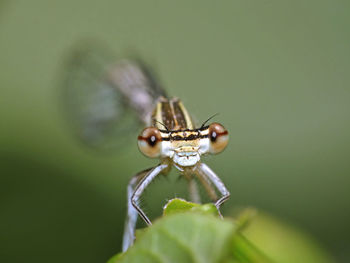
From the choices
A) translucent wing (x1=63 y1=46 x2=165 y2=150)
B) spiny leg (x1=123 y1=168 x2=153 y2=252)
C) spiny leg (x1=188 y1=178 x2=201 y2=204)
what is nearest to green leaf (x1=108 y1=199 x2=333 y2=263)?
spiny leg (x1=123 y1=168 x2=153 y2=252)

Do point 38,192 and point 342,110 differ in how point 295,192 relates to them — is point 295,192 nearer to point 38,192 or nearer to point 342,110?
point 342,110

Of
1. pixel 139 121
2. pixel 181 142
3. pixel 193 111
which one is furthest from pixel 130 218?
pixel 193 111

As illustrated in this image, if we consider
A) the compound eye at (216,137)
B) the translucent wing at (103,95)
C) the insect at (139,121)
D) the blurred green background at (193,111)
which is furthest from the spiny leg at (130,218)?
the translucent wing at (103,95)

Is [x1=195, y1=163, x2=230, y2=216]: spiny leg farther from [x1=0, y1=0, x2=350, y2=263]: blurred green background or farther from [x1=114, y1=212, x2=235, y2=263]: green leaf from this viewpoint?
[x1=114, y1=212, x2=235, y2=263]: green leaf

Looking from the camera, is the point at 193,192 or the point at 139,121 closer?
the point at 193,192

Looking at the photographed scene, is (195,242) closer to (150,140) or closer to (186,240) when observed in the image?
(186,240)

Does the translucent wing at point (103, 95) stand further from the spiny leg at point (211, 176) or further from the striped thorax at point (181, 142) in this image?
the striped thorax at point (181, 142)
